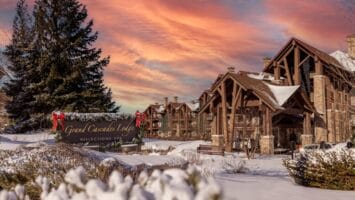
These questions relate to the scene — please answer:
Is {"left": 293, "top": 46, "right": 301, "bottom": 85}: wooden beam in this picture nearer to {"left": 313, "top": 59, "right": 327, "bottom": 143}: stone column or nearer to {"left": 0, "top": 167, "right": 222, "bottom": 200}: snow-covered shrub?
{"left": 313, "top": 59, "right": 327, "bottom": 143}: stone column

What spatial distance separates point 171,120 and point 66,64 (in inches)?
1101

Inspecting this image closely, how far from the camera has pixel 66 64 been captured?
132ft

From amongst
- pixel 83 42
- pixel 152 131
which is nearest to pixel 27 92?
pixel 83 42

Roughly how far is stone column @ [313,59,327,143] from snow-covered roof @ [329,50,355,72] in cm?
524

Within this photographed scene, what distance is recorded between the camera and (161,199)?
9.48ft

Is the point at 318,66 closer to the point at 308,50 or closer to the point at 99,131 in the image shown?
the point at 308,50

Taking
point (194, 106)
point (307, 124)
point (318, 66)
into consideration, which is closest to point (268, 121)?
point (307, 124)

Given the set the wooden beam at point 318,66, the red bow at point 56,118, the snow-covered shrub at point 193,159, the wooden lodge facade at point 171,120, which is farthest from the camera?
the wooden lodge facade at point 171,120

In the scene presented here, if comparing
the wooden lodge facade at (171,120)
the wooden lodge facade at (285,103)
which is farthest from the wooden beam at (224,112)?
the wooden lodge facade at (171,120)

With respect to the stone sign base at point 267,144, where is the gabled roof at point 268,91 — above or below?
above

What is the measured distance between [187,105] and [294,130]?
96.0 feet

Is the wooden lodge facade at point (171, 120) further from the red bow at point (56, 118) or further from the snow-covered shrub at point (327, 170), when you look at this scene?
the snow-covered shrub at point (327, 170)

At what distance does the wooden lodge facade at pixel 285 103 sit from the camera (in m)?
29.0

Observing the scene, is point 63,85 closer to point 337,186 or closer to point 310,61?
point 310,61
